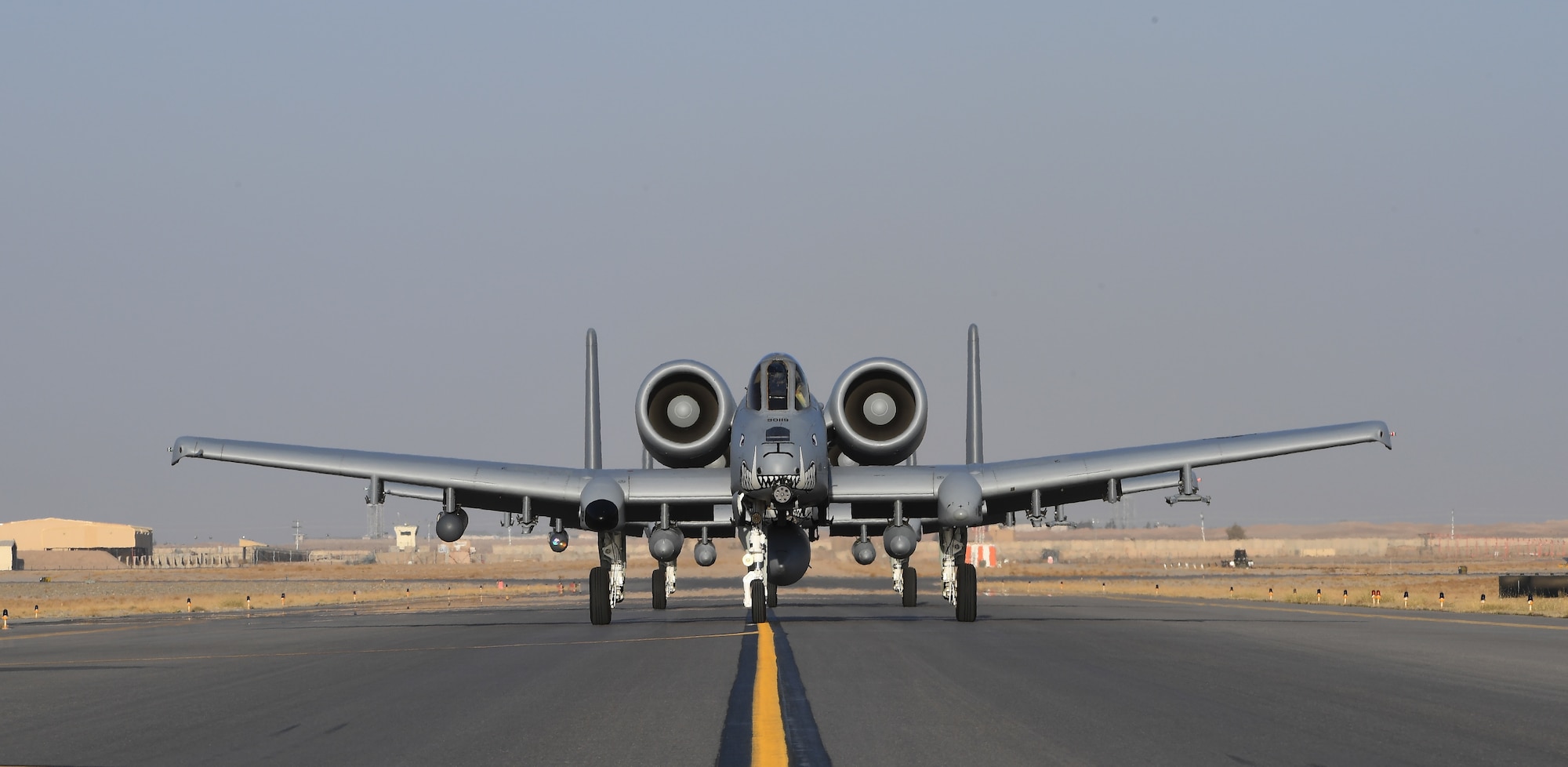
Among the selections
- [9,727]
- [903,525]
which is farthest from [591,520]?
[9,727]

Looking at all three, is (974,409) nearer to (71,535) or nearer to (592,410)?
(592,410)

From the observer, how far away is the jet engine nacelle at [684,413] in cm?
2823

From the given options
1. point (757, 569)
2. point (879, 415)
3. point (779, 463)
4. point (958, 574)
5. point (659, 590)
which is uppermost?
point (879, 415)

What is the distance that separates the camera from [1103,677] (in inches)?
568

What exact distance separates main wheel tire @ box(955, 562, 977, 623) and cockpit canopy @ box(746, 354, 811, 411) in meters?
4.48

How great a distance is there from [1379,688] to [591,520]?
1550cm

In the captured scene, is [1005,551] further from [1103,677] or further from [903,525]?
[1103,677]

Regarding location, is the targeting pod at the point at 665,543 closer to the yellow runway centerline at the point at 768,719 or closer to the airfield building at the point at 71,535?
the yellow runway centerline at the point at 768,719

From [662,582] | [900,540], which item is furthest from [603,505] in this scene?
[662,582]

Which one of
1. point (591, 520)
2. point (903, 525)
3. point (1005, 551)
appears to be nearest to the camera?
point (591, 520)

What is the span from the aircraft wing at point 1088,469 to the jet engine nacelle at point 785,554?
2.43 metres

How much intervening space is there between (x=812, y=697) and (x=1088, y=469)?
16.2m

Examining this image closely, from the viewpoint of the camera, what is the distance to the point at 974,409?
35375mm

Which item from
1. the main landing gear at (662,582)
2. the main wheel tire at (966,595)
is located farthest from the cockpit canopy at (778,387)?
the main landing gear at (662,582)
